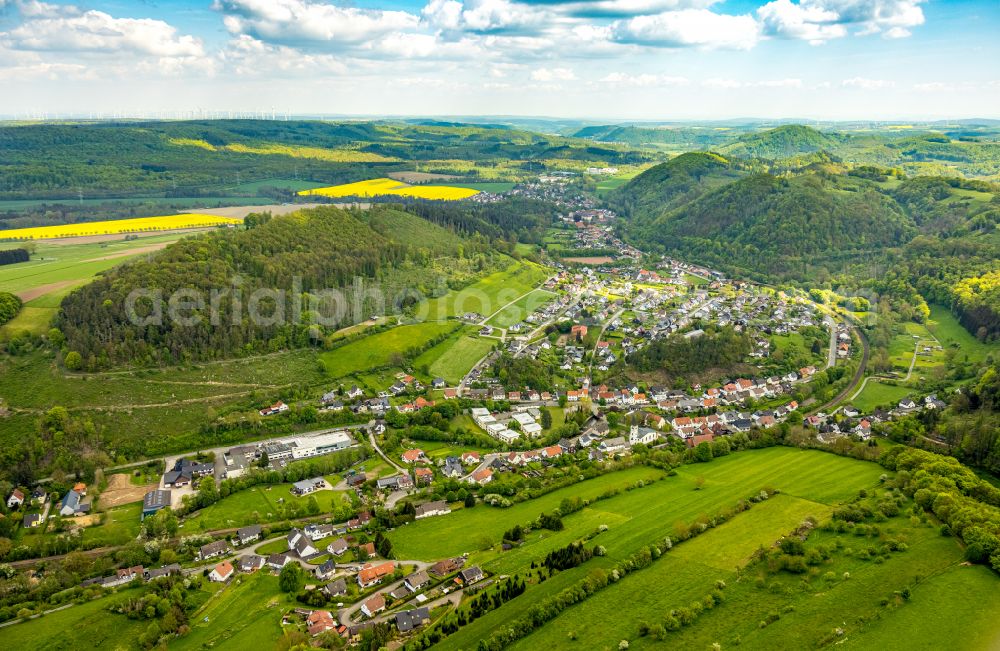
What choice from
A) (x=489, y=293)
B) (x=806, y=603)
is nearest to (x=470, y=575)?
(x=806, y=603)

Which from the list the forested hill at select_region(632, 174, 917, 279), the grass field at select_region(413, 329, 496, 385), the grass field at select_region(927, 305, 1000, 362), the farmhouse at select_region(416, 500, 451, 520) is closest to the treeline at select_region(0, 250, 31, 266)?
the grass field at select_region(413, 329, 496, 385)

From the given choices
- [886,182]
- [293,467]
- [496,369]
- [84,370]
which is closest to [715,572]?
[293,467]

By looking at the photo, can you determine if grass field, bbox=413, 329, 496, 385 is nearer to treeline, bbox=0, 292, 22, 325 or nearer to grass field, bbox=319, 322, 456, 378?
grass field, bbox=319, 322, 456, 378

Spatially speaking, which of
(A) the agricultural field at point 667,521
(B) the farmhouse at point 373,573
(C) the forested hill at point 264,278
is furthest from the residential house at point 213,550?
(C) the forested hill at point 264,278

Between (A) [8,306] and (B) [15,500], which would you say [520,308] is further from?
(B) [15,500]

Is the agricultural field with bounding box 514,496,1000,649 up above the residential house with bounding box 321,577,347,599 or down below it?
above

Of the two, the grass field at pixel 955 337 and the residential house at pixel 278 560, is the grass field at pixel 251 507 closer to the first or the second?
the residential house at pixel 278 560

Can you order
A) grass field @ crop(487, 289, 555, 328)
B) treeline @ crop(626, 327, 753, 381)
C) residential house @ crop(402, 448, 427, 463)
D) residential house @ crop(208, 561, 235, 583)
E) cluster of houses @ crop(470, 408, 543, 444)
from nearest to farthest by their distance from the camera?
residential house @ crop(208, 561, 235, 583)
residential house @ crop(402, 448, 427, 463)
cluster of houses @ crop(470, 408, 543, 444)
treeline @ crop(626, 327, 753, 381)
grass field @ crop(487, 289, 555, 328)
